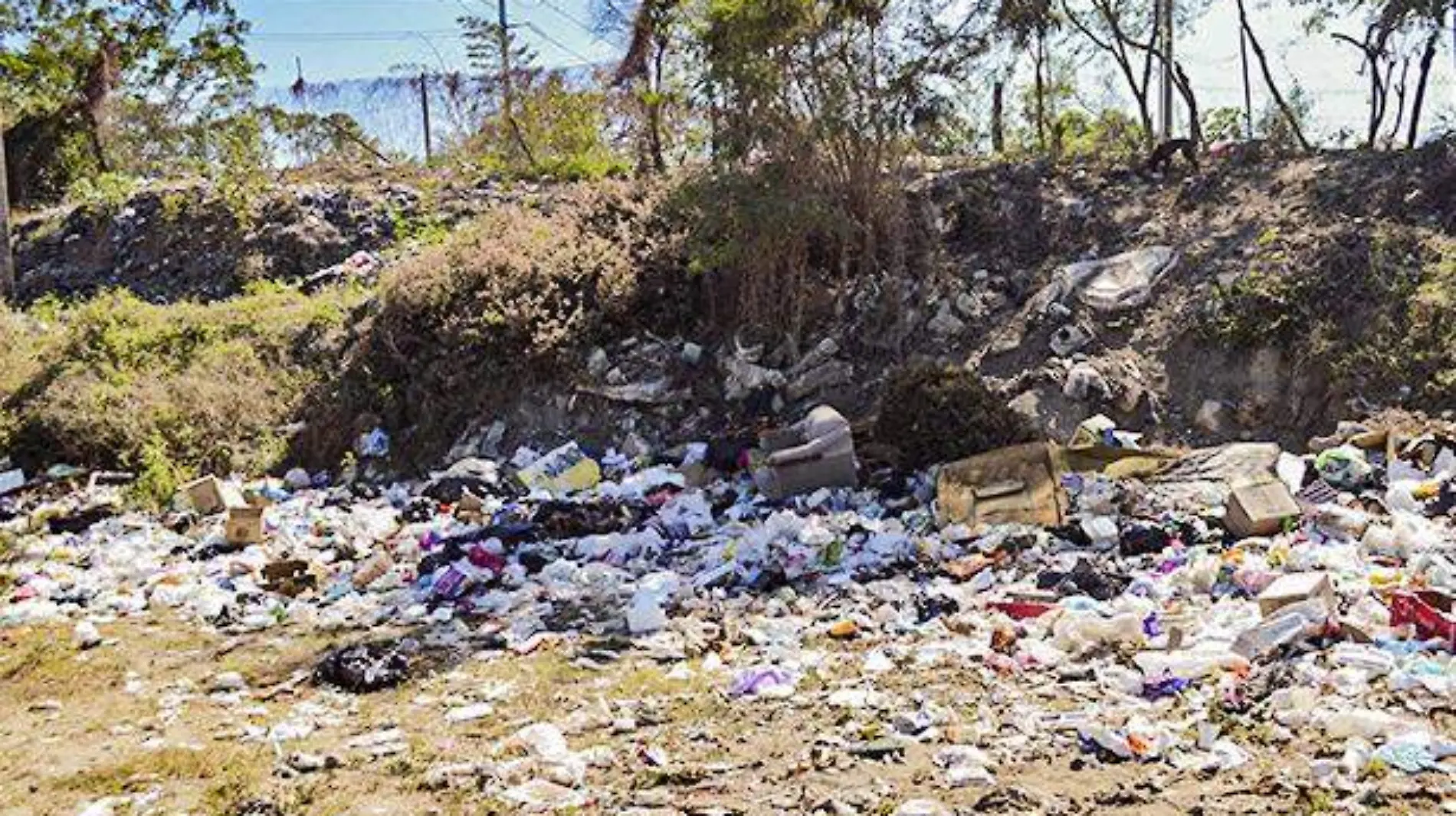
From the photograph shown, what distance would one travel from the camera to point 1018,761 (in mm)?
3355

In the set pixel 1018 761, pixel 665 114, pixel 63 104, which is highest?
pixel 63 104

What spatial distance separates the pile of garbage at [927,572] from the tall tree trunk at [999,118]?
3.92 metres

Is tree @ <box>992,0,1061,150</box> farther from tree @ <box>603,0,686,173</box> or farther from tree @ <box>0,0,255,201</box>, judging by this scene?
tree @ <box>0,0,255,201</box>

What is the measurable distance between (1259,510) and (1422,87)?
5068mm

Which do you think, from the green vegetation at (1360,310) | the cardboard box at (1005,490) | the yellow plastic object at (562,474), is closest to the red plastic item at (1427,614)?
the cardboard box at (1005,490)

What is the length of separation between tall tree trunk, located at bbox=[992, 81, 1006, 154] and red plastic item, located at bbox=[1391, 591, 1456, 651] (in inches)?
255

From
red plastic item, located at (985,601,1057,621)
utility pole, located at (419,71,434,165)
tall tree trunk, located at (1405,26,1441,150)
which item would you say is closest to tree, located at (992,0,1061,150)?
tall tree trunk, located at (1405,26,1441,150)

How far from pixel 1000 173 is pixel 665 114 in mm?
3182

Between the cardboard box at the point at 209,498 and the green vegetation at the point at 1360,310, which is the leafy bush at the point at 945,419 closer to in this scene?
the green vegetation at the point at 1360,310

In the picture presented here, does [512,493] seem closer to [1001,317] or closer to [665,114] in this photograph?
[1001,317]

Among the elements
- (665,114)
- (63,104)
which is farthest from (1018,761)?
(63,104)

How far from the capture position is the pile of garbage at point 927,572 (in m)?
3.60

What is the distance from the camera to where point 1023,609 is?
4578 mm

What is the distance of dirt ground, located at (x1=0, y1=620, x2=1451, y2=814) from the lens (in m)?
3.17
